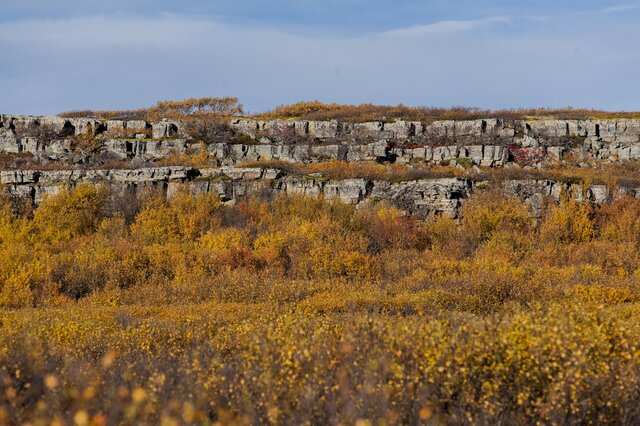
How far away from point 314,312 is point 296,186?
25.5 meters

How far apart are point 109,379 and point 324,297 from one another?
15099 millimetres

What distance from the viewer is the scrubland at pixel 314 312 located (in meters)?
8.80

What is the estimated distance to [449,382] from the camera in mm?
8938

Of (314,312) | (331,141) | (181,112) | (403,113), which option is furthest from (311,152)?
(314,312)

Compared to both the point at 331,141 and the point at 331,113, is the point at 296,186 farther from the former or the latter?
the point at 331,113

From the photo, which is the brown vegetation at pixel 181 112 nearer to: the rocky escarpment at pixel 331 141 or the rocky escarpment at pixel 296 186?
the rocky escarpment at pixel 331 141

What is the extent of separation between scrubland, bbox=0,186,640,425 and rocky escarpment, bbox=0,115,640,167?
12684 mm

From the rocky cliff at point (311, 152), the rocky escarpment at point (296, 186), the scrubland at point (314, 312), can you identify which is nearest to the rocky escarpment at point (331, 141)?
the rocky cliff at point (311, 152)

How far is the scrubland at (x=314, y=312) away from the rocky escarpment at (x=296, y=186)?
180cm

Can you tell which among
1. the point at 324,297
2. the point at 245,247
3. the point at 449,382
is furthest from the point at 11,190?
the point at 449,382

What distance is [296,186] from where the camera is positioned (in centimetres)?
4522

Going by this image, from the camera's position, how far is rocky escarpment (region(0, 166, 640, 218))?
42.8m

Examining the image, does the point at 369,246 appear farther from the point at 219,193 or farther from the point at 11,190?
the point at 11,190

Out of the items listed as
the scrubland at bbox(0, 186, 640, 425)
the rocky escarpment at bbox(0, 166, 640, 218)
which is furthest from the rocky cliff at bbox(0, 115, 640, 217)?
the scrubland at bbox(0, 186, 640, 425)
